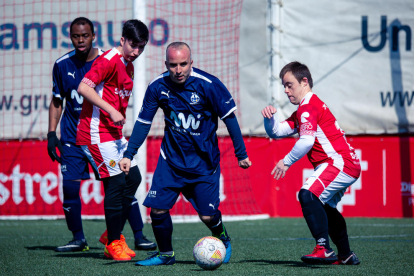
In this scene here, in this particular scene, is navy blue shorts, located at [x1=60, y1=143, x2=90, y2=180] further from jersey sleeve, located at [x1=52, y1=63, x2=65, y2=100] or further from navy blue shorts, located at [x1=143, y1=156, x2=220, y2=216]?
navy blue shorts, located at [x1=143, y1=156, x2=220, y2=216]

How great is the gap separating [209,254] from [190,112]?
42.4 inches

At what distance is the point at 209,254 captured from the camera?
3.90m

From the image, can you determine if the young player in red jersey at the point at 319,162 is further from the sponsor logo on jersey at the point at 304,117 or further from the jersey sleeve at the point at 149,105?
the jersey sleeve at the point at 149,105

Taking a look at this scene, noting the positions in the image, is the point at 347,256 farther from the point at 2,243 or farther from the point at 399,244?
the point at 2,243

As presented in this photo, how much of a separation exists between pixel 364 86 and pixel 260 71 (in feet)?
5.58

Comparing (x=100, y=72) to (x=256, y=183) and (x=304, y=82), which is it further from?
(x=256, y=183)

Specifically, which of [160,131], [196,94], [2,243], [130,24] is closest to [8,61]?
[160,131]

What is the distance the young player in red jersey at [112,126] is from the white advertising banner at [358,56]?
4.64 metres

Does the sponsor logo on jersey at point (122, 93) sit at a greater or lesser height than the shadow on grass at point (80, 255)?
greater

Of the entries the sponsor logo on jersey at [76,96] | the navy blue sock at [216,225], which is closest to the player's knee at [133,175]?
the sponsor logo on jersey at [76,96]

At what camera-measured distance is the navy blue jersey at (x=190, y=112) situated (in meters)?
4.14

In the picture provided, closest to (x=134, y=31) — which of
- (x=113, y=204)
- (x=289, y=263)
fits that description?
(x=113, y=204)

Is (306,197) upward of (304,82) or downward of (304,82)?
downward

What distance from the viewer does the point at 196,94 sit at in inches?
164
